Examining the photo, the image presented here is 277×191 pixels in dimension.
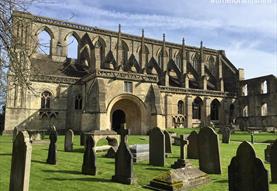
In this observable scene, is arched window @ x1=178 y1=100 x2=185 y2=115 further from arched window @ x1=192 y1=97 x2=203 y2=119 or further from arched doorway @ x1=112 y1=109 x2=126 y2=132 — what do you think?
arched doorway @ x1=112 y1=109 x2=126 y2=132

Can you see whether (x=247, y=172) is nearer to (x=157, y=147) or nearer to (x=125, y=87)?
(x=157, y=147)

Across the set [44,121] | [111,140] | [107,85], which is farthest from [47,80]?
[111,140]

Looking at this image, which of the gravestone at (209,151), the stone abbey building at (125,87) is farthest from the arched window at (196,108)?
the gravestone at (209,151)

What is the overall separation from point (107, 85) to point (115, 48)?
548 inches

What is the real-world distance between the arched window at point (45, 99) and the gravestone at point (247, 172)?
88.1 ft

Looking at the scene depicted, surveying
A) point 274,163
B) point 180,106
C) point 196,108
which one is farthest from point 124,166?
point 196,108

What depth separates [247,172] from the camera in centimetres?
599

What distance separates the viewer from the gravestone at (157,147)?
1085cm

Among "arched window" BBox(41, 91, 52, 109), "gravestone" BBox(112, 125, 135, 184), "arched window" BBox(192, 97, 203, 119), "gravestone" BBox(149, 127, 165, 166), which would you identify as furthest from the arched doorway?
"gravestone" BBox(112, 125, 135, 184)

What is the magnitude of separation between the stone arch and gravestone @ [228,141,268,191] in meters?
21.9

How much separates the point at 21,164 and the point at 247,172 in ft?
15.3

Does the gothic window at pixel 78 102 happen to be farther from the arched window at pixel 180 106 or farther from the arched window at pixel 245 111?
the arched window at pixel 245 111

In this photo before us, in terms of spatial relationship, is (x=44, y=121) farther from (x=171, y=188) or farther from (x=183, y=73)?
(x=171, y=188)

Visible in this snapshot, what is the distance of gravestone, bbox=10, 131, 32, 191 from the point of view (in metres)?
5.70
